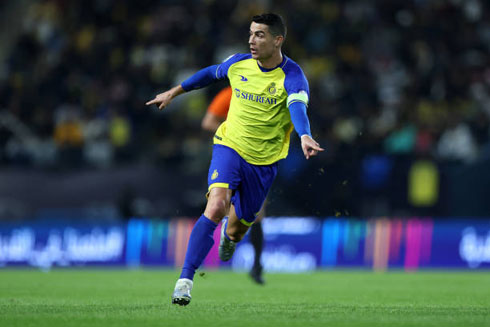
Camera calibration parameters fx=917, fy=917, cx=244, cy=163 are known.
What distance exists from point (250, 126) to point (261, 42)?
2.29 feet

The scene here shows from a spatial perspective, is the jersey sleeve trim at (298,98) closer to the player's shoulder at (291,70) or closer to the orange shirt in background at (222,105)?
the player's shoulder at (291,70)

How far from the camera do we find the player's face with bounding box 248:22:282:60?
7429 millimetres

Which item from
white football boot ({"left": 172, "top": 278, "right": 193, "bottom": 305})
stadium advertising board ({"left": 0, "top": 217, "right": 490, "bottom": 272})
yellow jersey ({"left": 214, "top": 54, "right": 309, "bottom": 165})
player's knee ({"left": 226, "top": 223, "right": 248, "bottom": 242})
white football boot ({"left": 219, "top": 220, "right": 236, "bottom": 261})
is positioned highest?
yellow jersey ({"left": 214, "top": 54, "right": 309, "bottom": 165})

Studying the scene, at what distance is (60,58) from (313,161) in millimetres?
7791

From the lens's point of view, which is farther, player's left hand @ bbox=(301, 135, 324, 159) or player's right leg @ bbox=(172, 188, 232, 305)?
player's right leg @ bbox=(172, 188, 232, 305)

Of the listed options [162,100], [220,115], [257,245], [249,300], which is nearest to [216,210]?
[162,100]

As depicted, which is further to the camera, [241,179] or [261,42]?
[241,179]

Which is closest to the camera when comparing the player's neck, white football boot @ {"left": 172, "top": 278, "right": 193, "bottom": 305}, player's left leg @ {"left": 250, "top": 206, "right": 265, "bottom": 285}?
white football boot @ {"left": 172, "top": 278, "right": 193, "bottom": 305}

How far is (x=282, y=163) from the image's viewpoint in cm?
1419

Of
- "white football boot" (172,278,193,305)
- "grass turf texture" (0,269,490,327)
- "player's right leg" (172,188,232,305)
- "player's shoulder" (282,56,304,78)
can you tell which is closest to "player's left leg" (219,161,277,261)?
"player's right leg" (172,188,232,305)

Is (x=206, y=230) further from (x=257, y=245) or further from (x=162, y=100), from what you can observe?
(x=257, y=245)

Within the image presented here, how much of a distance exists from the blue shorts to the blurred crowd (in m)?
7.47

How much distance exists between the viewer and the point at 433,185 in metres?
14.5

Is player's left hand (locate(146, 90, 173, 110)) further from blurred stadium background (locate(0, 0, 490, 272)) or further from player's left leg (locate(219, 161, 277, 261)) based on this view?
blurred stadium background (locate(0, 0, 490, 272))
